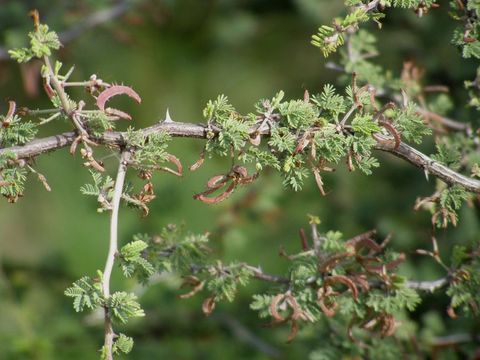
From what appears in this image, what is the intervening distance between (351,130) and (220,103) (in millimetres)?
291

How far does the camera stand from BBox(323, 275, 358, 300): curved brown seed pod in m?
1.64

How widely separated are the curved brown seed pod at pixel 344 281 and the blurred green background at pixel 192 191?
0.97m

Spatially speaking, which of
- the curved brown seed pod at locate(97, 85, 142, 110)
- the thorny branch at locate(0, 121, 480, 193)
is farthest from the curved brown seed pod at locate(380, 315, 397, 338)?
the curved brown seed pod at locate(97, 85, 142, 110)

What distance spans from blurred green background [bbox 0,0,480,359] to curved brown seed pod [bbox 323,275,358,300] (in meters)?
0.97

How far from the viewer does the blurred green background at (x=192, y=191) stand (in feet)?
9.89

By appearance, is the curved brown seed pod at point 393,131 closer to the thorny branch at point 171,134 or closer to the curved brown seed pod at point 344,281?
the thorny branch at point 171,134

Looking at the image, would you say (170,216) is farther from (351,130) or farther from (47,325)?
(351,130)

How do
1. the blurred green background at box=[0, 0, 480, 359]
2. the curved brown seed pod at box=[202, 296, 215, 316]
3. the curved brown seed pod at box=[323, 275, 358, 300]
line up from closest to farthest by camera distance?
the curved brown seed pod at box=[323, 275, 358, 300] < the curved brown seed pod at box=[202, 296, 215, 316] < the blurred green background at box=[0, 0, 480, 359]

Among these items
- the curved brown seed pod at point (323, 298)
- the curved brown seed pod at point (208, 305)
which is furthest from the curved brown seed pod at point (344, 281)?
the curved brown seed pod at point (208, 305)

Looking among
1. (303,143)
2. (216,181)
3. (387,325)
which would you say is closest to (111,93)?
(216,181)

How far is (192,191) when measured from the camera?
3740mm

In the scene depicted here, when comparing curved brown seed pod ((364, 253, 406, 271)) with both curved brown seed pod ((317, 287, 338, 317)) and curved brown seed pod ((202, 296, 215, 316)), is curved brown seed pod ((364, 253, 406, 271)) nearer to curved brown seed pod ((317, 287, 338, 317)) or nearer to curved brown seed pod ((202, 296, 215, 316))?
curved brown seed pod ((317, 287, 338, 317))

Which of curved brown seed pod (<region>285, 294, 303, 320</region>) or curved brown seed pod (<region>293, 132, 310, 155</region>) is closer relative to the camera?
curved brown seed pod (<region>293, 132, 310, 155</region>)

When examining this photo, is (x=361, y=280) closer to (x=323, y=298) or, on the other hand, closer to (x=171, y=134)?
(x=323, y=298)
